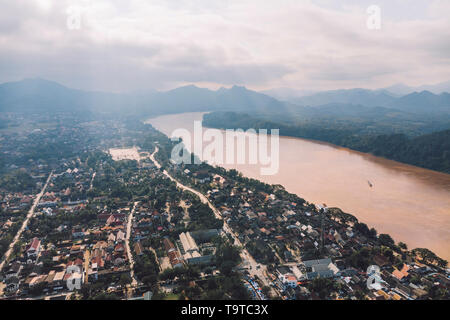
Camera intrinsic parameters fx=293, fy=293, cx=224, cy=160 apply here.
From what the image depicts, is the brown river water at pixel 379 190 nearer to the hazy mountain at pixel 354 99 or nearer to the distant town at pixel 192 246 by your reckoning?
the distant town at pixel 192 246

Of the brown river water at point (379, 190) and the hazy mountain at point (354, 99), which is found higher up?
the hazy mountain at point (354, 99)

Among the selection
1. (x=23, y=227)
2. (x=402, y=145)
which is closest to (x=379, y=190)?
(x=402, y=145)

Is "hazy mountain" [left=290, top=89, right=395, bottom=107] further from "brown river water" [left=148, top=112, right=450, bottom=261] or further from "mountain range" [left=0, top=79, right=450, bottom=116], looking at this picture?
"brown river water" [left=148, top=112, right=450, bottom=261]

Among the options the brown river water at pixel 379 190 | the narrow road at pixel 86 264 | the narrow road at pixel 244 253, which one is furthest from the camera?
the brown river water at pixel 379 190

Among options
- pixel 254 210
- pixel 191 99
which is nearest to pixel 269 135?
pixel 254 210

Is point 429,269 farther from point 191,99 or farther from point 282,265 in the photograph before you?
point 191,99

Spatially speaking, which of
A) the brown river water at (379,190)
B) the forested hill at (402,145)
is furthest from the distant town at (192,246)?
the forested hill at (402,145)

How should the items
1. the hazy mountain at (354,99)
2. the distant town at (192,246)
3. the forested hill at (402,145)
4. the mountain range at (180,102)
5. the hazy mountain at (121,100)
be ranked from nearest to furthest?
the distant town at (192,246)
the forested hill at (402,145)
the hazy mountain at (121,100)
the mountain range at (180,102)
the hazy mountain at (354,99)

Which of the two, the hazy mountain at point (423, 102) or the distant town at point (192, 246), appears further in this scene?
the hazy mountain at point (423, 102)
